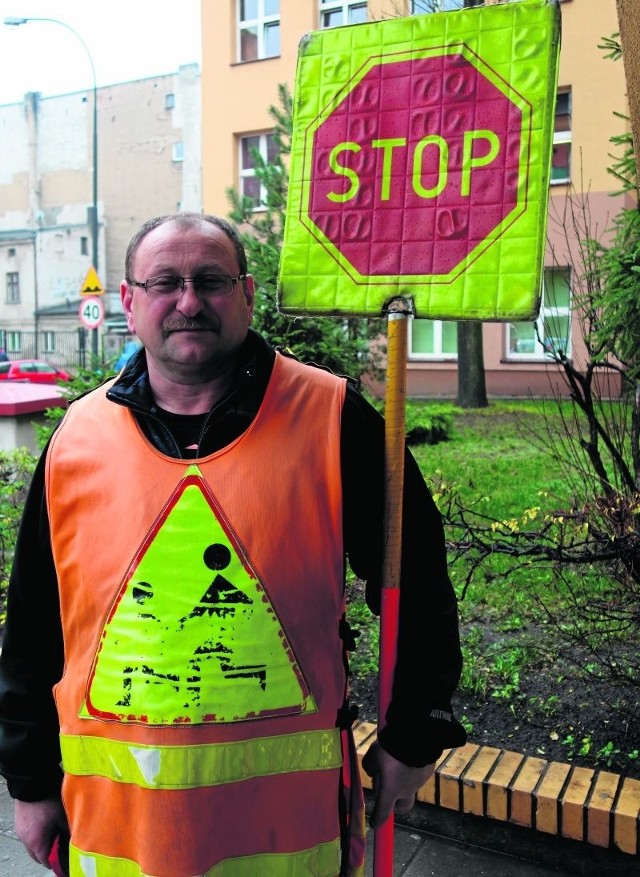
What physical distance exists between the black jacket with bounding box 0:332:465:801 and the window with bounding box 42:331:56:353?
40.0m

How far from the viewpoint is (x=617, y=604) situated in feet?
12.1

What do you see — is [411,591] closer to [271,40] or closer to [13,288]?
[271,40]

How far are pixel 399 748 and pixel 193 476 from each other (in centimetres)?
75

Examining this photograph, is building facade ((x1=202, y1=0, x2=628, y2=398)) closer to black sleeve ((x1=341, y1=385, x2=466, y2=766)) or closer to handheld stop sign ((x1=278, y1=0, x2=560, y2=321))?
handheld stop sign ((x1=278, y1=0, x2=560, y2=321))

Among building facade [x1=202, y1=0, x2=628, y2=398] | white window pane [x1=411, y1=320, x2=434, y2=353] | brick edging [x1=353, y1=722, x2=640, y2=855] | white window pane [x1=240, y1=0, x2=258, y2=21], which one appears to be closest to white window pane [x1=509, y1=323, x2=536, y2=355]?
building facade [x1=202, y1=0, x2=628, y2=398]

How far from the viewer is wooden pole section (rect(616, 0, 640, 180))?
3.02m

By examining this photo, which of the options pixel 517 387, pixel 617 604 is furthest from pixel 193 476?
pixel 517 387

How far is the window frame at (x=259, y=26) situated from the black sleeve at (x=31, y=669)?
2351 centimetres

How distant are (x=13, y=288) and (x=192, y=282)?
47.3 metres

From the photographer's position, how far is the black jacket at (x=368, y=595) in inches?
76.4

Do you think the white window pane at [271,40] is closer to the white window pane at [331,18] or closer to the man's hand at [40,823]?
the white window pane at [331,18]

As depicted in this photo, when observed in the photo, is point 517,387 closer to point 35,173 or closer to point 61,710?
point 61,710

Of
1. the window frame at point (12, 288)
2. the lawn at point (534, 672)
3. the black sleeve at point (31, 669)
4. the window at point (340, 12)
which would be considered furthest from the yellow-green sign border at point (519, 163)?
the window frame at point (12, 288)

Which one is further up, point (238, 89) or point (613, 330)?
point (238, 89)
